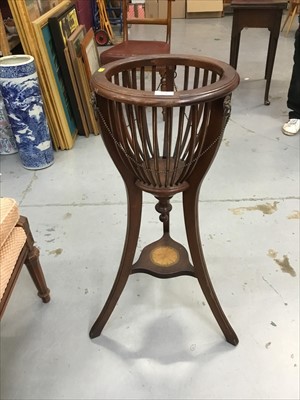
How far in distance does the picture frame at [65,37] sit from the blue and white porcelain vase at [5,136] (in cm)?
43

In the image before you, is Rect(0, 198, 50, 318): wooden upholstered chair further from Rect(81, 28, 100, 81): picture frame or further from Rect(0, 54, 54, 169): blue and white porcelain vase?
Rect(81, 28, 100, 81): picture frame

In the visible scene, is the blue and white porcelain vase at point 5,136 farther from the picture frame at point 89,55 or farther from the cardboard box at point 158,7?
the cardboard box at point 158,7

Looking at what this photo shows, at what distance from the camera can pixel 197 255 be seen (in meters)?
1.12

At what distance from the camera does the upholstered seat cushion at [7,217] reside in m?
1.03

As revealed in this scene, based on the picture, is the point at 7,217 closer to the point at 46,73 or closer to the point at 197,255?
the point at 197,255

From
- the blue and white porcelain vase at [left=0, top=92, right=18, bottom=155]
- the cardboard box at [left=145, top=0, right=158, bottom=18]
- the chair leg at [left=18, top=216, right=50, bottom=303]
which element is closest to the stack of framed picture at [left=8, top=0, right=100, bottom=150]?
the blue and white porcelain vase at [left=0, top=92, right=18, bottom=155]

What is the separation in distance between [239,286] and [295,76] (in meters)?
1.64

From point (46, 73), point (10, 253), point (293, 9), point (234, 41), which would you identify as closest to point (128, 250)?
point (10, 253)

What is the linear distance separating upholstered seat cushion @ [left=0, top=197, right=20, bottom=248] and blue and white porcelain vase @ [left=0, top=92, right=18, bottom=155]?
132 centimetres

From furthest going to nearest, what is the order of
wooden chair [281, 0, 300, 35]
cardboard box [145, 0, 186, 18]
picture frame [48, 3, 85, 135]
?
cardboard box [145, 0, 186, 18]
wooden chair [281, 0, 300, 35]
picture frame [48, 3, 85, 135]

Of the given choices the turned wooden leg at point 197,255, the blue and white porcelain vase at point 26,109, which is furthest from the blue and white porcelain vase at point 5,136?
the turned wooden leg at point 197,255

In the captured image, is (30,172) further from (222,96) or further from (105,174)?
(222,96)

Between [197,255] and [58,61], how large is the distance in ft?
5.62

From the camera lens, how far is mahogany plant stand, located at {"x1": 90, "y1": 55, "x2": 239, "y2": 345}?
30.5 inches
